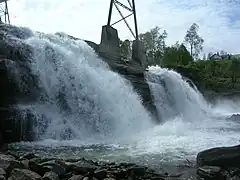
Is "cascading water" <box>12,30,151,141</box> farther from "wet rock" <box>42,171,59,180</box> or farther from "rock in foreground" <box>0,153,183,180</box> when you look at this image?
"wet rock" <box>42,171,59,180</box>

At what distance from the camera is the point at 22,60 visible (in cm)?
1467

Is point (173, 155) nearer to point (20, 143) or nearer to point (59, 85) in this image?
point (20, 143)

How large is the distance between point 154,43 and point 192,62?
11.2 m

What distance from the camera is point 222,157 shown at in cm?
761

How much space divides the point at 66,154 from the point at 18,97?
4.76 m

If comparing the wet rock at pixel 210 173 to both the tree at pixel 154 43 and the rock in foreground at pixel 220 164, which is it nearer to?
the rock in foreground at pixel 220 164

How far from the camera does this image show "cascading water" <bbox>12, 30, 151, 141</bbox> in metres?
13.7

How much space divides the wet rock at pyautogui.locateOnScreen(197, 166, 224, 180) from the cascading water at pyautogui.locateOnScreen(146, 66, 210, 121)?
14.6 metres

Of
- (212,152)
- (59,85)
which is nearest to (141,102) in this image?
(59,85)

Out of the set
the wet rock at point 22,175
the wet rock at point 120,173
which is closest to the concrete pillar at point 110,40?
the wet rock at point 120,173

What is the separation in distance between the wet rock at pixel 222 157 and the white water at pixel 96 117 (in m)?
1.43

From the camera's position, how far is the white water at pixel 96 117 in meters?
11.0

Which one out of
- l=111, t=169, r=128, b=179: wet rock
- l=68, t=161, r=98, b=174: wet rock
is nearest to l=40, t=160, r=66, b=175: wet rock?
l=68, t=161, r=98, b=174: wet rock

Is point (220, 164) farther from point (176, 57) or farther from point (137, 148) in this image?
point (176, 57)
